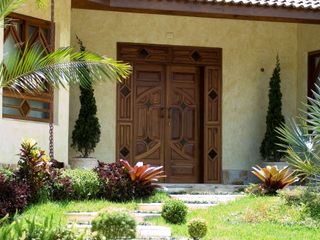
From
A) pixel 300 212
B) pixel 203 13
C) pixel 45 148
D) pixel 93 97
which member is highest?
pixel 203 13

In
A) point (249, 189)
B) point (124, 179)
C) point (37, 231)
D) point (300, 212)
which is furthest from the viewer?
point (249, 189)

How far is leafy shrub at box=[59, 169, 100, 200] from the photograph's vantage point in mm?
11469

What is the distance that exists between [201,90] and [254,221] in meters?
6.28

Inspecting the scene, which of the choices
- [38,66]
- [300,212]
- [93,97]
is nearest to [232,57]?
[93,97]

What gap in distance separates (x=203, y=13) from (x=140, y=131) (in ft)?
9.79

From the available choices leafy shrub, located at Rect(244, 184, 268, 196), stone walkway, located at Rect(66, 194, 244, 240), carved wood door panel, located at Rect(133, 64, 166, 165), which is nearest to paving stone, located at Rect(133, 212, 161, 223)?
stone walkway, located at Rect(66, 194, 244, 240)

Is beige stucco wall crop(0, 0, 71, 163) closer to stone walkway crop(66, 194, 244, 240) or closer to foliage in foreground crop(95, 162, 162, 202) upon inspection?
foliage in foreground crop(95, 162, 162, 202)

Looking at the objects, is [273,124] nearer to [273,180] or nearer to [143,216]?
[273,180]

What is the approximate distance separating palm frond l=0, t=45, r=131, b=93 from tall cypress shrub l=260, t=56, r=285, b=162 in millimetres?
6082

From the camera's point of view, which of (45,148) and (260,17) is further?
(260,17)

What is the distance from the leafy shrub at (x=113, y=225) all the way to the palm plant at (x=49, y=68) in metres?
2.42

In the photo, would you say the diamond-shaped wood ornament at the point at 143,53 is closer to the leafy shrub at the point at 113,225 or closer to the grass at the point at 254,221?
the grass at the point at 254,221

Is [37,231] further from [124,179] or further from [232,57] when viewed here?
[232,57]

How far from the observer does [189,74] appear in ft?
54.0
